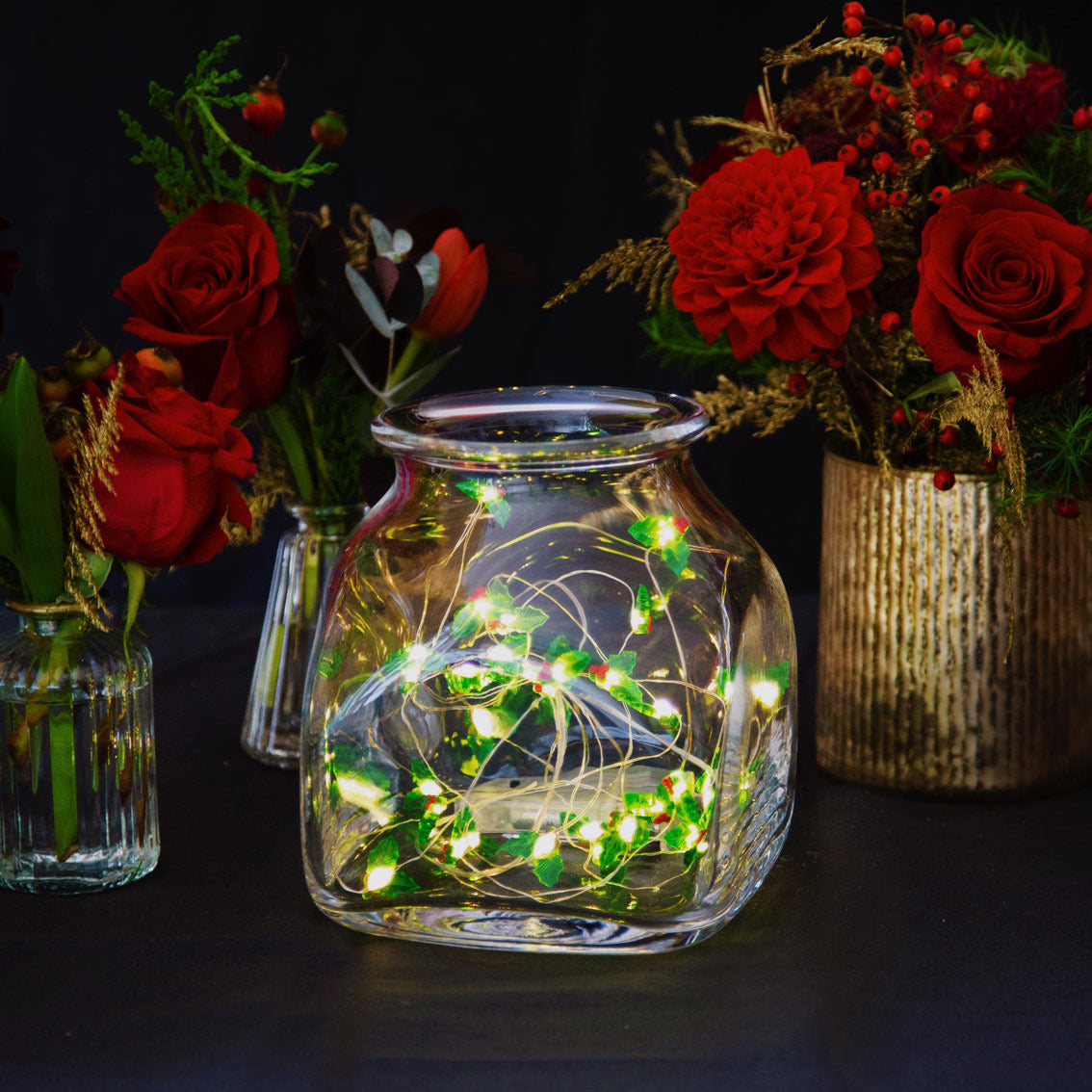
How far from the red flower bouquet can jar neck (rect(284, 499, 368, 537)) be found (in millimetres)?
229

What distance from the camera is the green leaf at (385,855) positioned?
764 millimetres

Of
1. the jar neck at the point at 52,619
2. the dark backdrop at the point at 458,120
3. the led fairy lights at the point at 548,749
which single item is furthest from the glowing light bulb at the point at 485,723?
the dark backdrop at the point at 458,120

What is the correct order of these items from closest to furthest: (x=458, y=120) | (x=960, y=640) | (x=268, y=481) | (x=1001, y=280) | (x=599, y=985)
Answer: (x=599, y=985) < (x=1001, y=280) < (x=960, y=640) < (x=268, y=481) < (x=458, y=120)

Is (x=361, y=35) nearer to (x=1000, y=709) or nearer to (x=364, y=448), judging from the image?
(x=364, y=448)

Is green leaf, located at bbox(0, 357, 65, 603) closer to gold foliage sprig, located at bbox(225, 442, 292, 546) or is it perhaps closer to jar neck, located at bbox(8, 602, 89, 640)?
jar neck, located at bbox(8, 602, 89, 640)

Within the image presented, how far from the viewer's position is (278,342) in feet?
3.01

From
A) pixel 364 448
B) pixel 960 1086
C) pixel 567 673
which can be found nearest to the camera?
pixel 960 1086

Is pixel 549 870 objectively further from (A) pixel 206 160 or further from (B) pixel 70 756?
(A) pixel 206 160

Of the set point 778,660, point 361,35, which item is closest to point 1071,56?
point 361,35

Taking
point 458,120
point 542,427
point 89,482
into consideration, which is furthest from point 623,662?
point 458,120

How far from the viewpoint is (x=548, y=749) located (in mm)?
749

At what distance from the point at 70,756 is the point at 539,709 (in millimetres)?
255

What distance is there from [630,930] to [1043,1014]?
7.5 inches

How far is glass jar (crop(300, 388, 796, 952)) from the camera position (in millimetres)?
735
